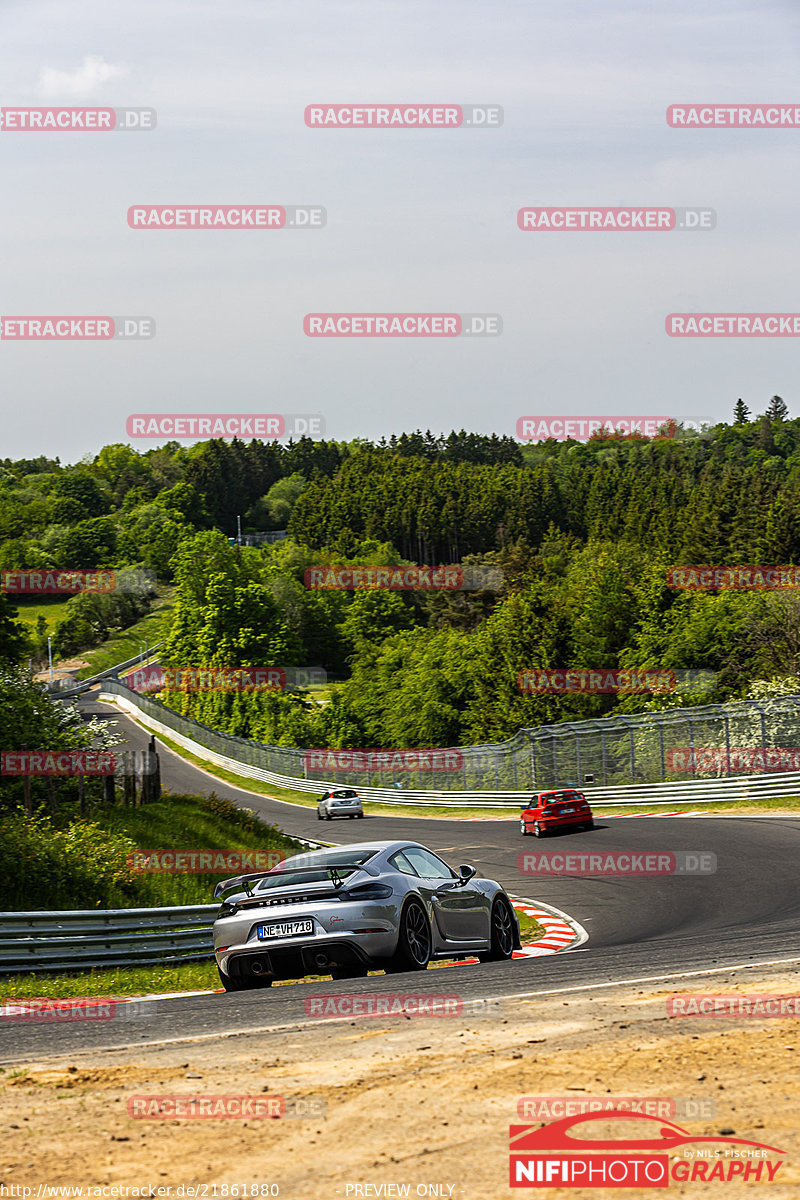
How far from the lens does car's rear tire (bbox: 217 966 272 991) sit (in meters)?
9.88

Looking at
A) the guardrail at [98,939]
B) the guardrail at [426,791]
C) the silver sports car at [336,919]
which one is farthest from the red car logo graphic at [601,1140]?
the guardrail at [426,791]

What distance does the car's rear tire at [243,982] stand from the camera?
9.88 m

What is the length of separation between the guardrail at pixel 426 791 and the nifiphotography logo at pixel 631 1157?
2669cm

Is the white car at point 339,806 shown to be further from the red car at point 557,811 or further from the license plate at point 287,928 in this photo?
the license plate at point 287,928

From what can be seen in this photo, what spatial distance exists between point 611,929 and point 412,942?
19.3 feet

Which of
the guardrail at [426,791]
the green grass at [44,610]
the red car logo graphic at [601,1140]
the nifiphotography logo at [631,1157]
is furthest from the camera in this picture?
the green grass at [44,610]

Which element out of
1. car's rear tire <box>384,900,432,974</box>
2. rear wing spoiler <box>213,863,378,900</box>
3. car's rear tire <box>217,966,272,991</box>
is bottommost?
car's rear tire <box>217,966,272,991</box>

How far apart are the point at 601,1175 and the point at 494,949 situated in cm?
739

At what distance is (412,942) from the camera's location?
32.8 ft

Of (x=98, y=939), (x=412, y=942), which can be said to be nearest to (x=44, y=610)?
(x=98, y=939)

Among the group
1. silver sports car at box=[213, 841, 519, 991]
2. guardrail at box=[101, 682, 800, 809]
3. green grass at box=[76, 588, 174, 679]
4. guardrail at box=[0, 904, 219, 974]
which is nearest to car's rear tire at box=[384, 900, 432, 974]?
silver sports car at box=[213, 841, 519, 991]

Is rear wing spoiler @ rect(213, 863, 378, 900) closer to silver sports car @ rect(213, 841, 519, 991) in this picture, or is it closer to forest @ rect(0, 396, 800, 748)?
silver sports car @ rect(213, 841, 519, 991)

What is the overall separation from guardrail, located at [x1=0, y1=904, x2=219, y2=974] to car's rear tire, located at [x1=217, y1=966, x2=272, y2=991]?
2994 millimetres

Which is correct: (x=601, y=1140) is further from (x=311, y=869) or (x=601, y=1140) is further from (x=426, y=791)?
(x=426, y=791)
